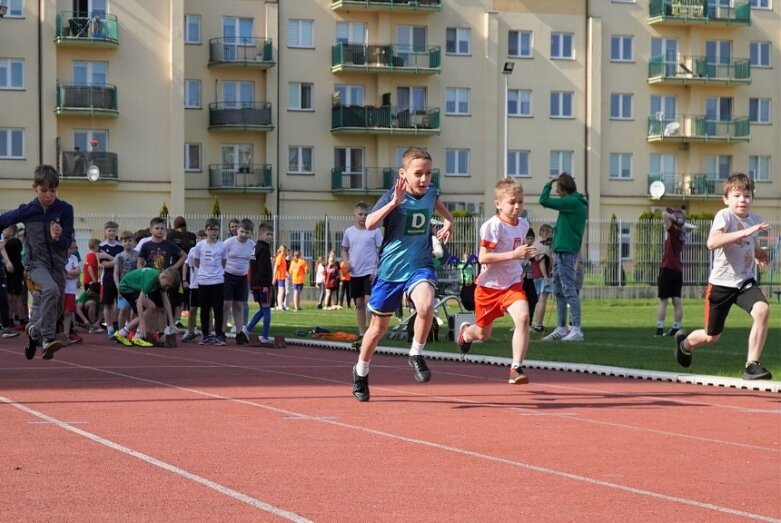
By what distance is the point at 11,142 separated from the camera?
2281 inches

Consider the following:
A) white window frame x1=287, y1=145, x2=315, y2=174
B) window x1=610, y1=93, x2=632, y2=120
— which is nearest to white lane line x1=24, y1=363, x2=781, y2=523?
white window frame x1=287, y1=145, x2=315, y2=174

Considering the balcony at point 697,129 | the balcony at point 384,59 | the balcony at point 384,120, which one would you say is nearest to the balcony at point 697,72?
the balcony at point 697,129

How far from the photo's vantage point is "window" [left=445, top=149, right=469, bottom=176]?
66438 millimetres

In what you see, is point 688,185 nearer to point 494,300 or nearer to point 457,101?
point 457,101

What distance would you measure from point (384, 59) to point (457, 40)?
13.3 ft

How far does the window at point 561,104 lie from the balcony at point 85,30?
21.5 meters

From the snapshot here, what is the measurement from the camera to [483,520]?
6.29 m

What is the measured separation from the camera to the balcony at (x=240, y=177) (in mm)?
62875

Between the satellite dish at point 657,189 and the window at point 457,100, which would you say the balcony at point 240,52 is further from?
the satellite dish at point 657,189

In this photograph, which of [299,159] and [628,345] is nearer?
[628,345]

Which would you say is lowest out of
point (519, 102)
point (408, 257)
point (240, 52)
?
point (408, 257)

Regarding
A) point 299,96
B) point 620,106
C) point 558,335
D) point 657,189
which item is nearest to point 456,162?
point 299,96

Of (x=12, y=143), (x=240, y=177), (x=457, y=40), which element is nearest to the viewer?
(x=12, y=143)

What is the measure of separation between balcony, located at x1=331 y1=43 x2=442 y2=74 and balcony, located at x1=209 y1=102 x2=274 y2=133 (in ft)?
12.6
